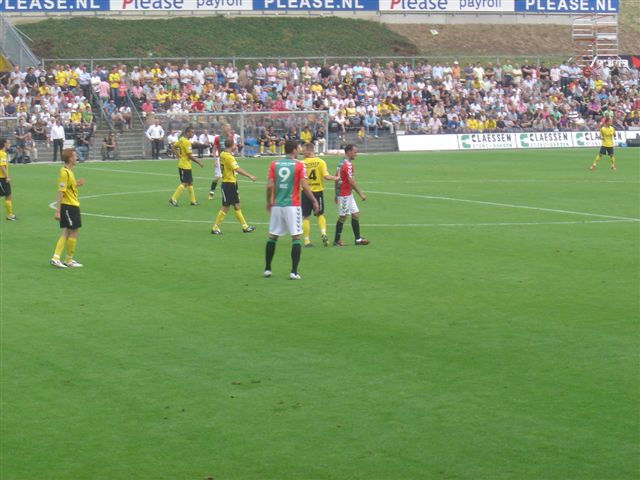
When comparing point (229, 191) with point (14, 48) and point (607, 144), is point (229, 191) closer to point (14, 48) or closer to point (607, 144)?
point (607, 144)

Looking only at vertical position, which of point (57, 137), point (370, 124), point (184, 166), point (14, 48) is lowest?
point (184, 166)

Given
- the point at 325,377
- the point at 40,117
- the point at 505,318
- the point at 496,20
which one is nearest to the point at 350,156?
the point at 505,318

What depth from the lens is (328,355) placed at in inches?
533

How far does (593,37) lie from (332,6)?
62.5ft

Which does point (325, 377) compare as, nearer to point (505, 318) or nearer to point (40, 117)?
point (505, 318)

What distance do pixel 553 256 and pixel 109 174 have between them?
2603 centimetres

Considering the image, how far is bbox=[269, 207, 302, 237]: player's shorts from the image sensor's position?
61.8 ft

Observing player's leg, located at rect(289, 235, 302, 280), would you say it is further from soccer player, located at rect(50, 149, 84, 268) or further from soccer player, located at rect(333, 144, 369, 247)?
soccer player, located at rect(333, 144, 369, 247)

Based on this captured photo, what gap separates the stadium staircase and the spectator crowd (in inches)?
179

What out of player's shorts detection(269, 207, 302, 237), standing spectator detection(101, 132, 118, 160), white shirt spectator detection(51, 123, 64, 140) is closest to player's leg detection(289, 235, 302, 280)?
player's shorts detection(269, 207, 302, 237)

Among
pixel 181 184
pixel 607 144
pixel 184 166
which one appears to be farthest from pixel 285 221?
pixel 607 144

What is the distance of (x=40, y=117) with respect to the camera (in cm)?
5272

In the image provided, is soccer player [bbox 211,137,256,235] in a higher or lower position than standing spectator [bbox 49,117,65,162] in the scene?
lower

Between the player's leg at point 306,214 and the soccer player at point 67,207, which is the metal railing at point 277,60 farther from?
the soccer player at point 67,207
